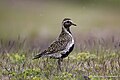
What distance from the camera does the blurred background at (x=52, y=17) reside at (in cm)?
2723

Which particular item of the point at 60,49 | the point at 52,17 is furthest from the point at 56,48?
the point at 52,17

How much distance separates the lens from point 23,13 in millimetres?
33469

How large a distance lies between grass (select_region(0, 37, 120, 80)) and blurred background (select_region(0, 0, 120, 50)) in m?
9.59

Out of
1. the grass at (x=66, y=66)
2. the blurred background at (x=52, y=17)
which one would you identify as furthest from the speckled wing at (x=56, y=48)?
the blurred background at (x=52, y=17)

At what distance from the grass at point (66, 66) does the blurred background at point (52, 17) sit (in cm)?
959

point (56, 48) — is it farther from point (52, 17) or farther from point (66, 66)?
point (52, 17)

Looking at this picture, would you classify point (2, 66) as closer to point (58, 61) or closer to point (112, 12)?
point (58, 61)

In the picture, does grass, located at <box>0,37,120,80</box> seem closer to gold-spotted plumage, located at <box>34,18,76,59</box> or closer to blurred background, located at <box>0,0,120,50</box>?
gold-spotted plumage, located at <box>34,18,76,59</box>

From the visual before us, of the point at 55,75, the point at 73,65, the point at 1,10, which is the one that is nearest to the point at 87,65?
the point at 73,65

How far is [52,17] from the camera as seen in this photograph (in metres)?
32.4

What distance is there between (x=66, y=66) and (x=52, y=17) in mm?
18880

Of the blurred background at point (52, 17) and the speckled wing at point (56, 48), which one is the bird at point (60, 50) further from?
the blurred background at point (52, 17)

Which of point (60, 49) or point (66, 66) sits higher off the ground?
point (60, 49)

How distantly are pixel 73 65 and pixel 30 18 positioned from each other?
18624mm
